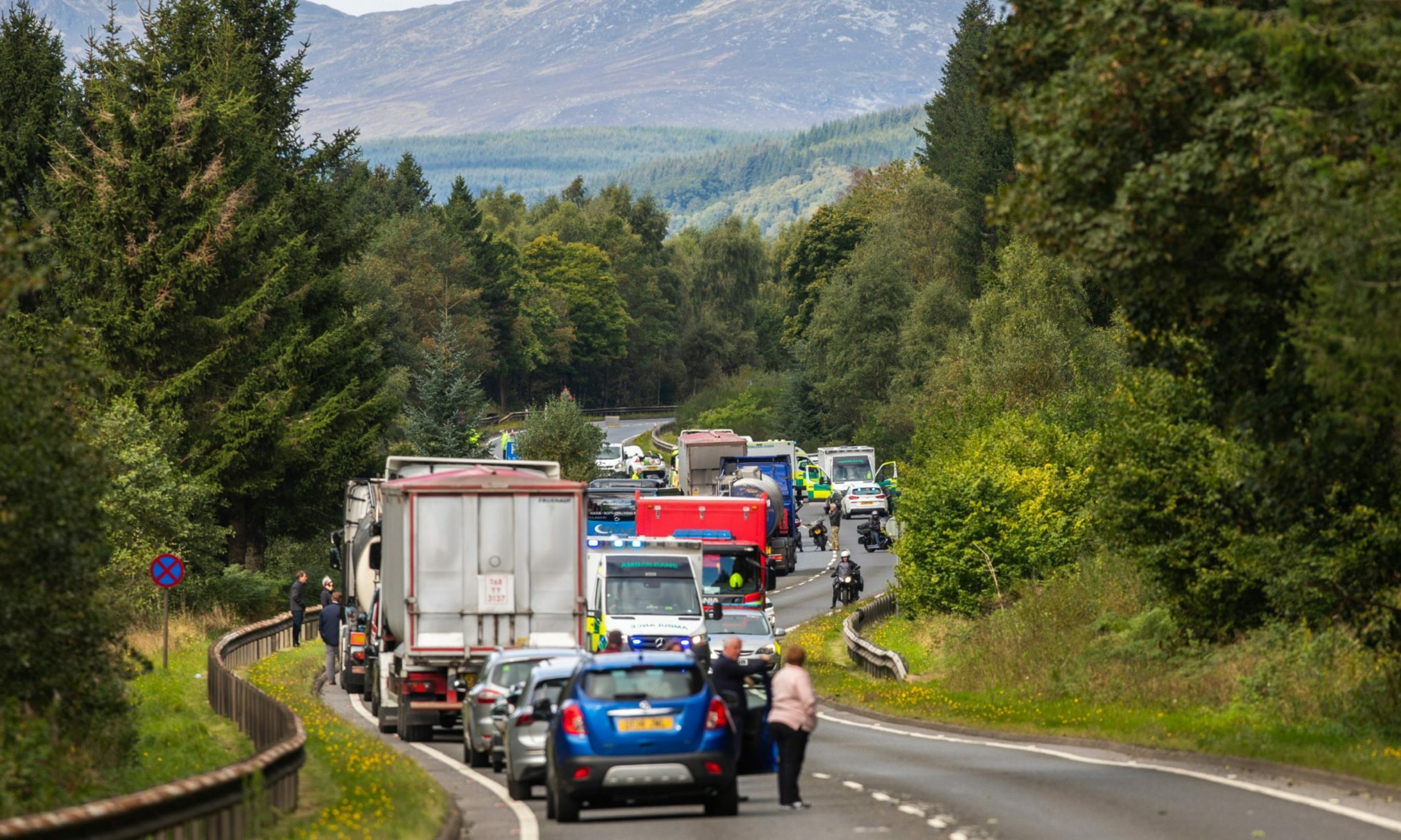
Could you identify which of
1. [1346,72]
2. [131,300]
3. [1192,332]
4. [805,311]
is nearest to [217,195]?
[131,300]

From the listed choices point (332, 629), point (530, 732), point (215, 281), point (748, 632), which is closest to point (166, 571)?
point (332, 629)

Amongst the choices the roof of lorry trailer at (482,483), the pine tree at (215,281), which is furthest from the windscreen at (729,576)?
the pine tree at (215,281)

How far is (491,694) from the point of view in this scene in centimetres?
2227

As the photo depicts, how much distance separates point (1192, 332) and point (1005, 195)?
9.45ft

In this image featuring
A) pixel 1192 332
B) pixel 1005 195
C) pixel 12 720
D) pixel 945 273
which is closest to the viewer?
pixel 12 720

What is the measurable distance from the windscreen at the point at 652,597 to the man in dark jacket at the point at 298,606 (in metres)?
13.4

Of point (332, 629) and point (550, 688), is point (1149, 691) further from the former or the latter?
point (332, 629)

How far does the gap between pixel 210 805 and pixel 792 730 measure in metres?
6.60

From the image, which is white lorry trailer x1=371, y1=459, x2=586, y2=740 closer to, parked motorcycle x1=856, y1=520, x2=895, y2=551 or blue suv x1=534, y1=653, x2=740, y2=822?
blue suv x1=534, y1=653, x2=740, y2=822

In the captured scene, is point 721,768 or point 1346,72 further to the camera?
point 721,768

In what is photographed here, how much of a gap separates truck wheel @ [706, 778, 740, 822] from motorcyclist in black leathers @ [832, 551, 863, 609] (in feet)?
119

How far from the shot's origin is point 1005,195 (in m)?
16.8

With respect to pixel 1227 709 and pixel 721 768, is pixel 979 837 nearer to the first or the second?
pixel 721 768

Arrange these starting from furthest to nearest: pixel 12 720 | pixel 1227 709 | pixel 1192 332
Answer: pixel 1227 709 → pixel 1192 332 → pixel 12 720
